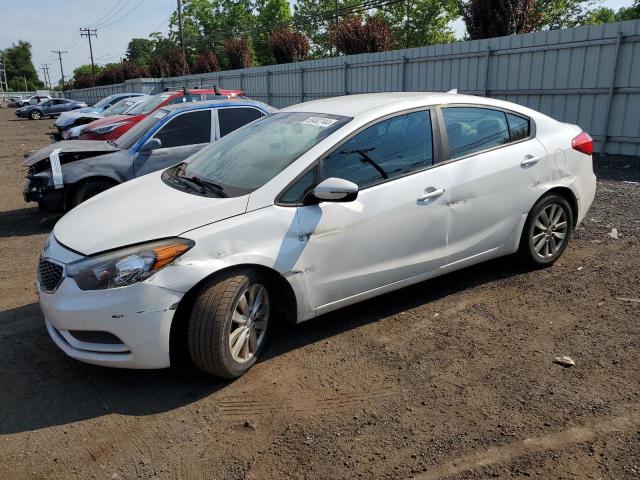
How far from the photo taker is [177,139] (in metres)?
7.86

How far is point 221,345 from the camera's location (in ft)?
10.7

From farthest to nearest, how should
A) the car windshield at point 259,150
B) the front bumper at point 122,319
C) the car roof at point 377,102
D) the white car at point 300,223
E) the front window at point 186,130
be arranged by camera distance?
the front window at point 186,130
the car roof at point 377,102
the car windshield at point 259,150
the white car at point 300,223
the front bumper at point 122,319

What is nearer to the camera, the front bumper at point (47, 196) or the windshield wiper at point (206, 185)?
the windshield wiper at point (206, 185)

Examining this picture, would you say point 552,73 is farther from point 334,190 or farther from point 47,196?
point 47,196

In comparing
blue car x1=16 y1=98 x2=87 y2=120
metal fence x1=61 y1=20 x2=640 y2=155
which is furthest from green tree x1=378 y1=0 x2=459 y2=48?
A: metal fence x1=61 y1=20 x2=640 y2=155

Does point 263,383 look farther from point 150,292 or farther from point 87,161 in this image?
point 87,161

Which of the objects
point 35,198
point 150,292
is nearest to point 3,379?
point 150,292

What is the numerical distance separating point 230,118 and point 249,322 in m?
5.29

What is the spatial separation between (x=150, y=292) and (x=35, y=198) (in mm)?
5102

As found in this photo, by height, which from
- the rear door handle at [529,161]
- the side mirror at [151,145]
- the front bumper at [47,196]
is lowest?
the front bumper at [47,196]

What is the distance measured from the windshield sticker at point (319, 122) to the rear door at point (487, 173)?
970 mm

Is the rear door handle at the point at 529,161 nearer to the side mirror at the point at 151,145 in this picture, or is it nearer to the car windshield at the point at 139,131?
the side mirror at the point at 151,145

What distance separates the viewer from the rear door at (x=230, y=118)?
8086 millimetres

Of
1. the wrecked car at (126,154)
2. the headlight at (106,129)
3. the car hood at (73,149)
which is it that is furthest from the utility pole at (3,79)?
the wrecked car at (126,154)
